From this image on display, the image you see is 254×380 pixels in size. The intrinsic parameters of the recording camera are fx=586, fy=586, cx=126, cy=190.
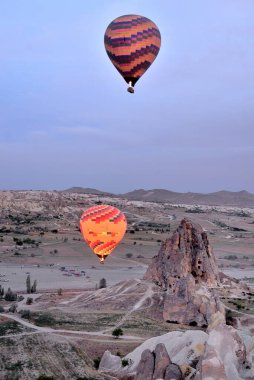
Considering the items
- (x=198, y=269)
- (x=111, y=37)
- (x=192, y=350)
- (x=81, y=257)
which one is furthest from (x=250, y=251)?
(x=192, y=350)

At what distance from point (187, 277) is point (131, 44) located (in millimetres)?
14057

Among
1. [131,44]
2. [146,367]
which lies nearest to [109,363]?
[146,367]

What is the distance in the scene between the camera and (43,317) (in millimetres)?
33844

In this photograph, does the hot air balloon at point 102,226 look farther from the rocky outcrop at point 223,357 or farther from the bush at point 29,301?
the rocky outcrop at point 223,357

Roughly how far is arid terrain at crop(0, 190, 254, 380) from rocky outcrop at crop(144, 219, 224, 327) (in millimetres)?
889

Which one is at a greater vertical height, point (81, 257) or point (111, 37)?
point (111, 37)

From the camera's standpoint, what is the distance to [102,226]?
104ft

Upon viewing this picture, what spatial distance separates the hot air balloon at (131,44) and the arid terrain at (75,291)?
1332cm

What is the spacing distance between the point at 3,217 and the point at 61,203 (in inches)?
678

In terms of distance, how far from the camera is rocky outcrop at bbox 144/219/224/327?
111 ft

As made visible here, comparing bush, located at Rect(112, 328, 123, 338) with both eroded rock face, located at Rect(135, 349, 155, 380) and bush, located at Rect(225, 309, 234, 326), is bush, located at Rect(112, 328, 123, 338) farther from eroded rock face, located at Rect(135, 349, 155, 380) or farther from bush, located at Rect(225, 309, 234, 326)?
eroded rock face, located at Rect(135, 349, 155, 380)

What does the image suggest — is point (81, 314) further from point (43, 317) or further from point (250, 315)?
point (250, 315)

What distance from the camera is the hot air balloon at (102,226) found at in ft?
104

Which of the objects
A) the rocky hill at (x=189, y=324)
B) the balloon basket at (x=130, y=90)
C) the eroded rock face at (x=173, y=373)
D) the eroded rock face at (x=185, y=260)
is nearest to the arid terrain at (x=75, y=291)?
the rocky hill at (x=189, y=324)
